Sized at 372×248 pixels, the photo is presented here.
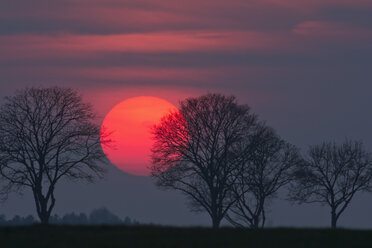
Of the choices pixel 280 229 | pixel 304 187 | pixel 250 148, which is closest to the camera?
pixel 280 229

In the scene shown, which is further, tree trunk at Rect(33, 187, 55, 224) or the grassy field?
tree trunk at Rect(33, 187, 55, 224)

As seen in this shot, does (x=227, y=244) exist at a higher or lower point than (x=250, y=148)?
lower

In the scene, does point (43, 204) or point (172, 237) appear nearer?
point (172, 237)

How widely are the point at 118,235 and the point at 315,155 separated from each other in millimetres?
→ 47759

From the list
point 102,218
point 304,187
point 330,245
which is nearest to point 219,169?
point 304,187

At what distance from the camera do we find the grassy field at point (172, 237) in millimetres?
28656

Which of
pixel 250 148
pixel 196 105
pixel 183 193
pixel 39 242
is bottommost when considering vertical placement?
pixel 39 242

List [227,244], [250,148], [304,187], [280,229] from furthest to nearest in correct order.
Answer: [304,187] → [250,148] → [280,229] → [227,244]

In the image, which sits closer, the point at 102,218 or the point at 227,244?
the point at 227,244

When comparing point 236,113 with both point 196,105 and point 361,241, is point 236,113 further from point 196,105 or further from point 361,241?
point 361,241

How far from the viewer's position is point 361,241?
3070cm

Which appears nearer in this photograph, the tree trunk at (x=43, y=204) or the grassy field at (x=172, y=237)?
the grassy field at (x=172, y=237)

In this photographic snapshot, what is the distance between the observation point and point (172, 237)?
30375 mm

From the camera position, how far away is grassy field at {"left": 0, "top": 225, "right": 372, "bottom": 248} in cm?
2866
